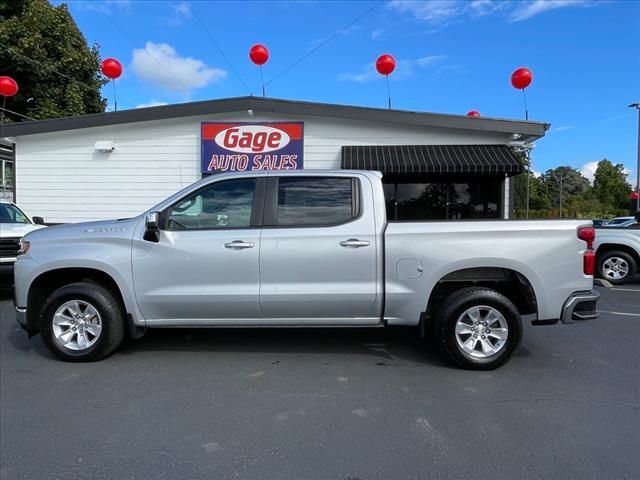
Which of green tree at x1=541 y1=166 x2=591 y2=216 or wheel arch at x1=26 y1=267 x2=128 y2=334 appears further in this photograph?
green tree at x1=541 y1=166 x2=591 y2=216

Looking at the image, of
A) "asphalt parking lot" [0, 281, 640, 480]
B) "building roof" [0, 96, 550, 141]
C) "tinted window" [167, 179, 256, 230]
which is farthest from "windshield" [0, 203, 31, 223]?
"tinted window" [167, 179, 256, 230]

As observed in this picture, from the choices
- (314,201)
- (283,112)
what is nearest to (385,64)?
(283,112)

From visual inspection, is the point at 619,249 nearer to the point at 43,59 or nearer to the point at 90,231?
the point at 90,231

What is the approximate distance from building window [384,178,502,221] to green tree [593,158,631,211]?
59.6 meters

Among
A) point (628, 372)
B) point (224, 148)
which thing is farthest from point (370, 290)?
point (224, 148)

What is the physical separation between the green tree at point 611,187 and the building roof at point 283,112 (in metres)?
60.2

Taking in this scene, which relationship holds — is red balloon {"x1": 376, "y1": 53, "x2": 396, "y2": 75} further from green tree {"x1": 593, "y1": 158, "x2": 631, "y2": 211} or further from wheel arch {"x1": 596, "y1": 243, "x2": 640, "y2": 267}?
green tree {"x1": 593, "y1": 158, "x2": 631, "y2": 211}

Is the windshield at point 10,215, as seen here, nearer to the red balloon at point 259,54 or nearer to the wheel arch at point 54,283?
the wheel arch at point 54,283

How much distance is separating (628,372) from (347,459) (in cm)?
313

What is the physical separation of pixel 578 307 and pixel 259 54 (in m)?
10.6

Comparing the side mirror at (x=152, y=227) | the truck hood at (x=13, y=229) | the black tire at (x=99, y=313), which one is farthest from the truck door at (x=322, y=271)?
the truck hood at (x=13, y=229)

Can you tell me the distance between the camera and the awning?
10898 mm

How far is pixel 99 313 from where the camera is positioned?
4645 mm

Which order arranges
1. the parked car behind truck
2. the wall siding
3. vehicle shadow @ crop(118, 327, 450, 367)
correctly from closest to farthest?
1. vehicle shadow @ crop(118, 327, 450, 367)
2. the parked car behind truck
3. the wall siding
